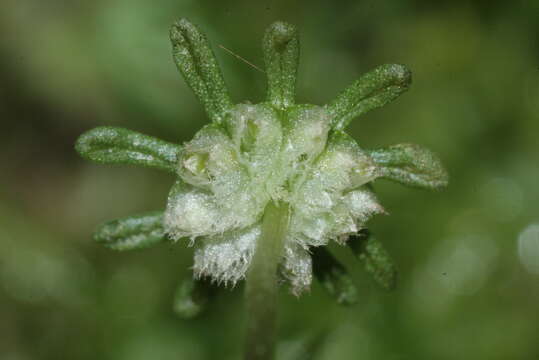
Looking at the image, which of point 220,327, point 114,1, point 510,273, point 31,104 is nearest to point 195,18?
point 114,1

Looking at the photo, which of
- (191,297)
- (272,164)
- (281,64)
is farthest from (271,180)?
(191,297)

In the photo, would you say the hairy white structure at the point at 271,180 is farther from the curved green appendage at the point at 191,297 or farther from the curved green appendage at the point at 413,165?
the curved green appendage at the point at 191,297

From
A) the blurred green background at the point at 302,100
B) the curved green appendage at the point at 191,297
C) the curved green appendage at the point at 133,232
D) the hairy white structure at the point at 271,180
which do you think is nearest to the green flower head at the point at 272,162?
the hairy white structure at the point at 271,180

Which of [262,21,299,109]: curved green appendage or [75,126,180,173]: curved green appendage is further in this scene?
[75,126,180,173]: curved green appendage

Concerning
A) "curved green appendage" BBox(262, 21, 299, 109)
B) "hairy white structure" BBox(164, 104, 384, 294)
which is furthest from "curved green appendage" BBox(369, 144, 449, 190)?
"curved green appendage" BBox(262, 21, 299, 109)

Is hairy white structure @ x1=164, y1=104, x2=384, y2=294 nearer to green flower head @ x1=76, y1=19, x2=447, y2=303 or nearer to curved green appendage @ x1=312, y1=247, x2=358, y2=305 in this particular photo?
green flower head @ x1=76, y1=19, x2=447, y2=303

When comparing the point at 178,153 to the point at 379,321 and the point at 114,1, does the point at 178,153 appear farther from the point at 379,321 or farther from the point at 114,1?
the point at 114,1
